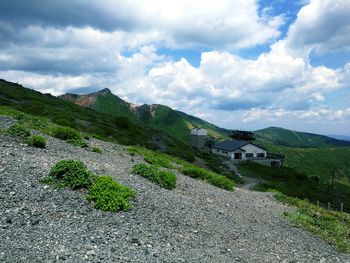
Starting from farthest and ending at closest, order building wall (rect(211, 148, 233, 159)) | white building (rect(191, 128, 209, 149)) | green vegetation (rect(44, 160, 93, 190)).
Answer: white building (rect(191, 128, 209, 149)), building wall (rect(211, 148, 233, 159)), green vegetation (rect(44, 160, 93, 190))

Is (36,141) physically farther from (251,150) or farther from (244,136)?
(244,136)

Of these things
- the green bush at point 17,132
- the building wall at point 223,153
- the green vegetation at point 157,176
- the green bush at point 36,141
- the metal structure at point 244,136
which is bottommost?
the building wall at point 223,153

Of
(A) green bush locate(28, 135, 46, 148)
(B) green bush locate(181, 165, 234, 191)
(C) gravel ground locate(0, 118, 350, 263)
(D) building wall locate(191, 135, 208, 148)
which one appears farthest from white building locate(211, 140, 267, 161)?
(C) gravel ground locate(0, 118, 350, 263)

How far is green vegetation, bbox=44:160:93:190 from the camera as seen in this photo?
712 inches

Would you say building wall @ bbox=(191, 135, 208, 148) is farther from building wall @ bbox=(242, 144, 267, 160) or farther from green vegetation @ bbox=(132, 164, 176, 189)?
green vegetation @ bbox=(132, 164, 176, 189)

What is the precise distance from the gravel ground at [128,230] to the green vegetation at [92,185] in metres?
0.47

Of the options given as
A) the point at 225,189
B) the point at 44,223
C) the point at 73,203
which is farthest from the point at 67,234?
the point at 225,189

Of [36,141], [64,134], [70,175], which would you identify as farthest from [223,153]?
[70,175]

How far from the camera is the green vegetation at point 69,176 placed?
18.1 m

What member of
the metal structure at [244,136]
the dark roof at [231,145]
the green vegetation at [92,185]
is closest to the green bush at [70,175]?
the green vegetation at [92,185]

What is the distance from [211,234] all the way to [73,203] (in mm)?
7085

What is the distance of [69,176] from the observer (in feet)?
60.4

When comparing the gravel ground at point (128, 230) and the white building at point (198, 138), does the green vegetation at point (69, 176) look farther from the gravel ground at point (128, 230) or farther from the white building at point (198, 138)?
the white building at point (198, 138)

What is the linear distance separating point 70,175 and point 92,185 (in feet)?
4.30
